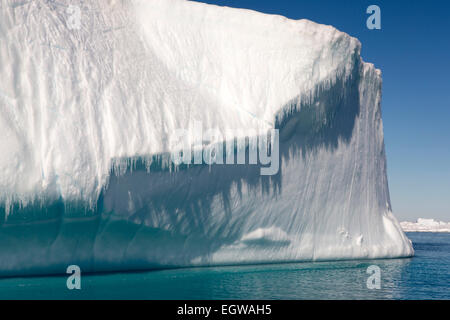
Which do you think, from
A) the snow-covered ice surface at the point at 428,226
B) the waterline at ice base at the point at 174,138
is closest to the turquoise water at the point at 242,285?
the waterline at ice base at the point at 174,138

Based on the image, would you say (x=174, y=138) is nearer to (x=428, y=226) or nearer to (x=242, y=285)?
(x=242, y=285)

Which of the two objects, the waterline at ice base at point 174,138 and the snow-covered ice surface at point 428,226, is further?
the snow-covered ice surface at point 428,226

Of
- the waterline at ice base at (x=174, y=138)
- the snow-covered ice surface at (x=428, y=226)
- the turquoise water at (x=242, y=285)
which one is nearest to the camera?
the turquoise water at (x=242, y=285)

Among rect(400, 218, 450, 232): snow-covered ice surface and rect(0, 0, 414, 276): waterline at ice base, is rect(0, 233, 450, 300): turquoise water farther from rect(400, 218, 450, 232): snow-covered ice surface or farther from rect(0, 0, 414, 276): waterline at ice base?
rect(400, 218, 450, 232): snow-covered ice surface

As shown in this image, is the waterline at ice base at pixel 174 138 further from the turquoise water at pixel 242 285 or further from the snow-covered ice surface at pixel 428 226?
the snow-covered ice surface at pixel 428 226
